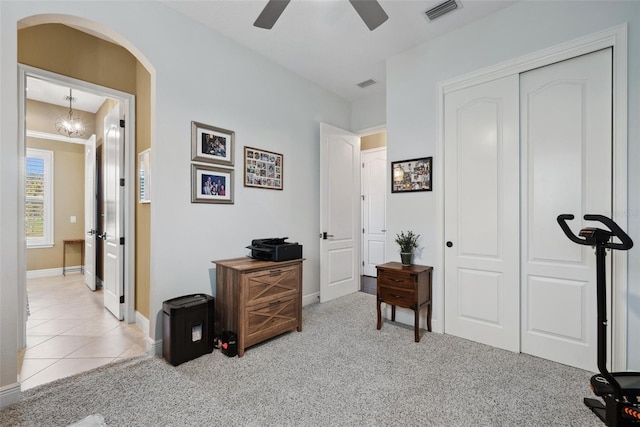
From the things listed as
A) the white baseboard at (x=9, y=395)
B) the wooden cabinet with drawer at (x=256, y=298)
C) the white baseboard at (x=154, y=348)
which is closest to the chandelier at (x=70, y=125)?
the wooden cabinet with drawer at (x=256, y=298)

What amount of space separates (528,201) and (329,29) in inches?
101

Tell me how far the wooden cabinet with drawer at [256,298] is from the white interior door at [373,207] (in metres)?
3.03

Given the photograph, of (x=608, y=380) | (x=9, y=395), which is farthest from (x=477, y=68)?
(x=9, y=395)

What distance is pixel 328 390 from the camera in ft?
6.63

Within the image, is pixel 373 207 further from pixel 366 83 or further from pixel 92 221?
pixel 92 221

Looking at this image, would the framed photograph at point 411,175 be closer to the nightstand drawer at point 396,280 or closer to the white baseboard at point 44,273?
the nightstand drawer at point 396,280

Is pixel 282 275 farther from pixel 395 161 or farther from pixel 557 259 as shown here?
pixel 557 259

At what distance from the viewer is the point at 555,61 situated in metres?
2.40

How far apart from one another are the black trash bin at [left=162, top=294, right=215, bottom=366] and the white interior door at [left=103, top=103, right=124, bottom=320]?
49.6 inches

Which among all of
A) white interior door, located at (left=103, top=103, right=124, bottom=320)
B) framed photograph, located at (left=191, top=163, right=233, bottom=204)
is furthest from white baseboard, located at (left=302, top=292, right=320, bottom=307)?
white interior door, located at (left=103, top=103, right=124, bottom=320)

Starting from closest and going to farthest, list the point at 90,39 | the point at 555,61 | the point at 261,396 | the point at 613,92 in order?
the point at 261,396
the point at 613,92
the point at 555,61
the point at 90,39

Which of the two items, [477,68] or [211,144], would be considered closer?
[477,68]

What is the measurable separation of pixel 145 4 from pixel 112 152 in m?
1.86

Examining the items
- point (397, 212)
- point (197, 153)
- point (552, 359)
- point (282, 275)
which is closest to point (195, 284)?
point (282, 275)
